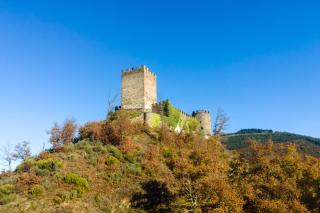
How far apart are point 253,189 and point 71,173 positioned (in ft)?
52.7

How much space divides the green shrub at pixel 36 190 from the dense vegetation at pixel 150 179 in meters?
0.04

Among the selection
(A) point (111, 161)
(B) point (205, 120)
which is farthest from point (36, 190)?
(B) point (205, 120)

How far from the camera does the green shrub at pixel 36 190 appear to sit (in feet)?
84.9

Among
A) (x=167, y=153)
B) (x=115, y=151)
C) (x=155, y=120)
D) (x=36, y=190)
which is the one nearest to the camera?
(x=36, y=190)

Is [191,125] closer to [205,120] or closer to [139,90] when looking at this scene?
[205,120]

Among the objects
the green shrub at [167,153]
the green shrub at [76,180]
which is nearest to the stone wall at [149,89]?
the green shrub at [167,153]

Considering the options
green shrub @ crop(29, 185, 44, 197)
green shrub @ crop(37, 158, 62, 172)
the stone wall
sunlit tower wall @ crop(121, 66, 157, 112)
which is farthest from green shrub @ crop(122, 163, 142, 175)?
the stone wall

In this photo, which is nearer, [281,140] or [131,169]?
[131,169]

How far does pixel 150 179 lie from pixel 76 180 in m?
6.94

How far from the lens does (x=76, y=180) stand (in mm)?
28312

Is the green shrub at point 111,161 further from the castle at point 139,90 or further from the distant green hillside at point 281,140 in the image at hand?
the distant green hillside at point 281,140

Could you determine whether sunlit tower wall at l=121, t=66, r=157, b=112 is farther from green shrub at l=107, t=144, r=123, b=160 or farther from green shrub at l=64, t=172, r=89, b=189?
green shrub at l=64, t=172, r=89, b=189

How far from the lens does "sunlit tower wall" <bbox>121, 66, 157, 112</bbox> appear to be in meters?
46.6

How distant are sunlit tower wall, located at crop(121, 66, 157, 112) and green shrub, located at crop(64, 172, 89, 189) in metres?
19.1
